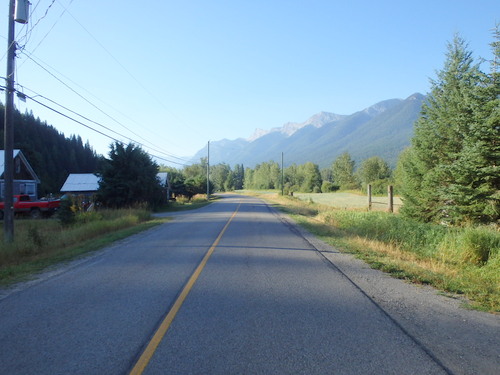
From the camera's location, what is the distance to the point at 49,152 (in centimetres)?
9319

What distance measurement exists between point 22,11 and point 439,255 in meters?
16.3

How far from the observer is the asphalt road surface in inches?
149

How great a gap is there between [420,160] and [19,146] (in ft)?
240

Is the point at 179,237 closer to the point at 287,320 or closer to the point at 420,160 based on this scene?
the point at 287,320

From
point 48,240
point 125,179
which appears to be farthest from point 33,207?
point 48,240

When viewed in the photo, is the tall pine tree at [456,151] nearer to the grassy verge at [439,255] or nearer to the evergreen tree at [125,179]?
the grassy verge at [439,255]

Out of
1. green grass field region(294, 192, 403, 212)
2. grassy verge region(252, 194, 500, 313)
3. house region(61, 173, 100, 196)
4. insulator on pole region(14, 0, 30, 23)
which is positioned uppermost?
insulator on pole region(14, 0, 30, 23)

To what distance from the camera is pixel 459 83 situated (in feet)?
54.1

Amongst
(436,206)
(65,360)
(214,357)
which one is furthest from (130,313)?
(436,206)

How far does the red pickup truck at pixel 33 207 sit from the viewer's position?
28.5 metres

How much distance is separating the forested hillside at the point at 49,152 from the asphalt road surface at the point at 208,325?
7365cm

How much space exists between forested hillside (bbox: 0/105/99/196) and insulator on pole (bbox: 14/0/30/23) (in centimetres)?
6557

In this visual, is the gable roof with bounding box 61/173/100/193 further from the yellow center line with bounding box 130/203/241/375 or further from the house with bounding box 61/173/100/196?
the yellow center line with bounding box 130/203/241/375

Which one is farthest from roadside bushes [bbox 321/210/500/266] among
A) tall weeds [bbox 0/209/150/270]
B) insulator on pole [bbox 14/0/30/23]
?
insulator on pole [bbox 14/0/30/23]
